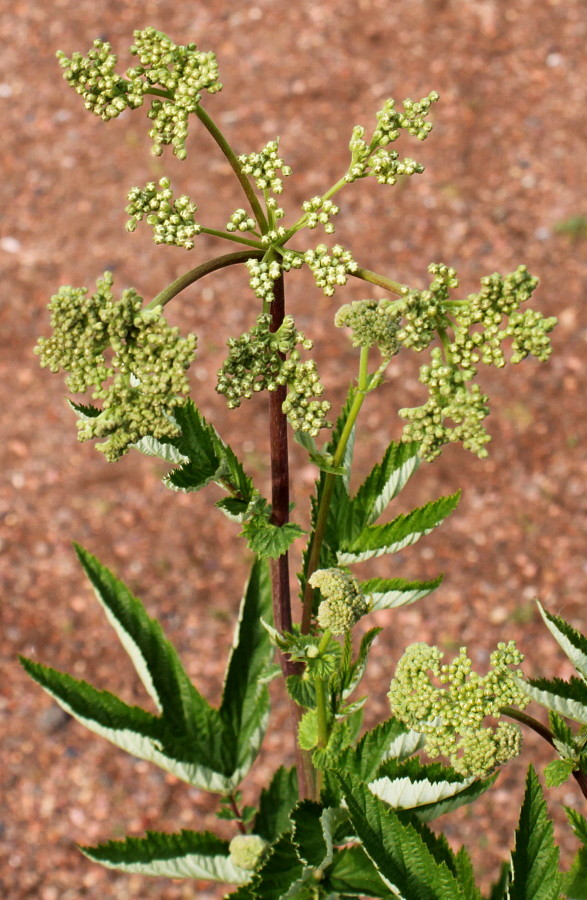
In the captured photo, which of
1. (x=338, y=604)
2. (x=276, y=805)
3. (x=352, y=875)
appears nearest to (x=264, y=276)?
(x=338, y=604)

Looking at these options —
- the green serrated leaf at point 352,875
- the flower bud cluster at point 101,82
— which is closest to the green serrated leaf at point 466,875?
the green serrated leaf at point 352,875

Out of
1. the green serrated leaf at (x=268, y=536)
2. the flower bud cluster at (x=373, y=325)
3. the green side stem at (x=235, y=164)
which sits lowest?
the green serrated leaf at (x=268, y=536)

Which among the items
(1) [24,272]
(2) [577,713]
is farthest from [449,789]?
(1) [24,272]

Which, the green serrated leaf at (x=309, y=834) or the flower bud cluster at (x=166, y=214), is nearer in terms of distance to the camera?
the flower bud cluster at (x=166, y=214)

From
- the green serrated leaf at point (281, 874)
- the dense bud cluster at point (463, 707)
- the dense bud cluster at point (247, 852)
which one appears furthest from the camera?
the dense bud cluster at point (247, 852)

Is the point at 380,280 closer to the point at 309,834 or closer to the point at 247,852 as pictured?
the point at 309,834

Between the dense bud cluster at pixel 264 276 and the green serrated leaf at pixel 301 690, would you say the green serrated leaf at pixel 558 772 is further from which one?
the dense bud cluster at pixel 264 276

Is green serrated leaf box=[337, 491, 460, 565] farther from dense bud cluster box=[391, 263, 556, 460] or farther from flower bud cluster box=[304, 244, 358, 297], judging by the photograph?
flower bud cluster box=[304, 244, 358, 297]

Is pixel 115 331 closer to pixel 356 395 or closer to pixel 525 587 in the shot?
pixel 356 395
